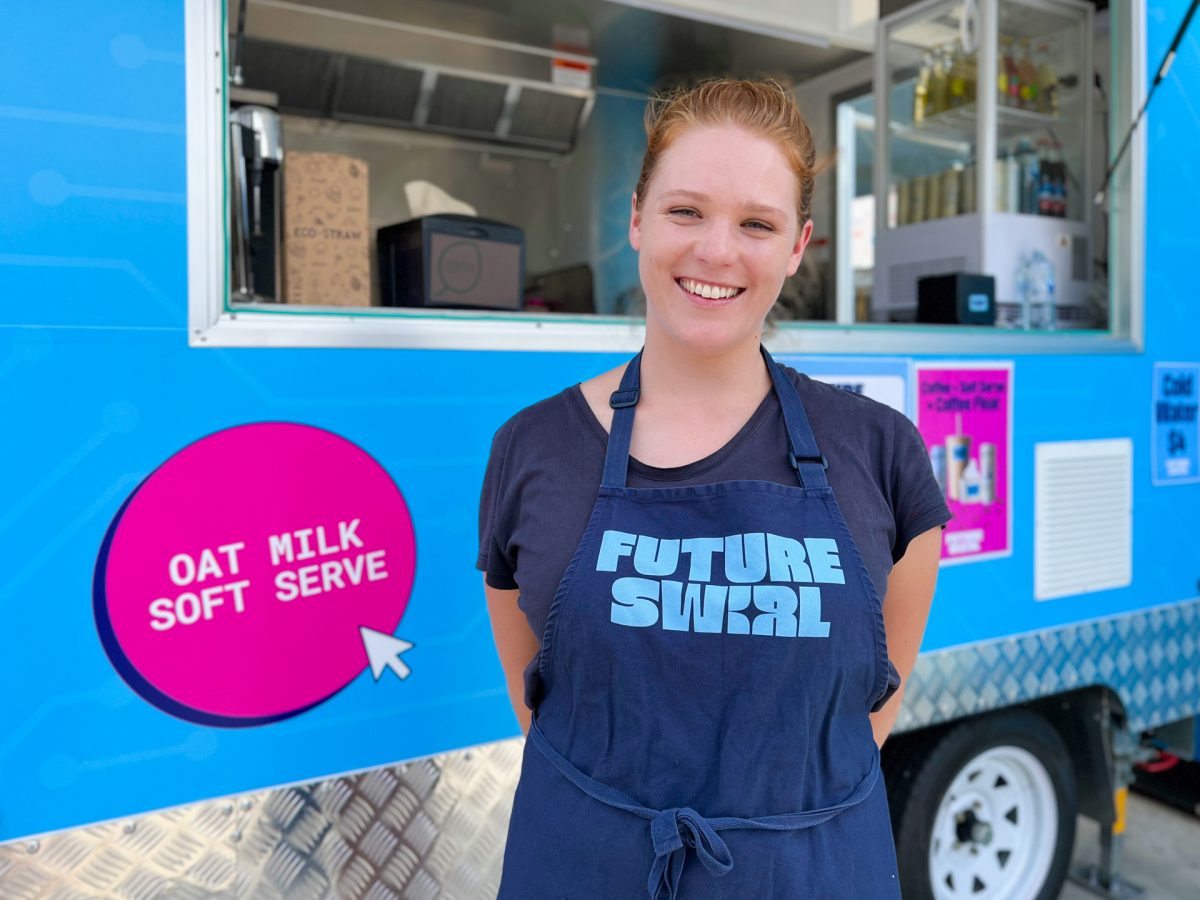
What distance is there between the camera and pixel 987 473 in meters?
2.63

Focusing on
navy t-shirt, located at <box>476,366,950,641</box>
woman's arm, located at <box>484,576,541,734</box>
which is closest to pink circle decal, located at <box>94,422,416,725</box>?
woman's arm, located at <box>484,576,541,734</box>

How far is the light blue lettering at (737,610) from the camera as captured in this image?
3.88ft

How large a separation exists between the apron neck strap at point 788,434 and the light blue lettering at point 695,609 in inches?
6.6

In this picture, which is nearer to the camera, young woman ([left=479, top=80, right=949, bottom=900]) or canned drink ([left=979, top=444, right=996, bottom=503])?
young woman ([left=479, top=80, right=949, bottom=900])

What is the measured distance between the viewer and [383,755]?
1.86 meters

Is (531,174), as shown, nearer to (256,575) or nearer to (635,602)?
(256,575)

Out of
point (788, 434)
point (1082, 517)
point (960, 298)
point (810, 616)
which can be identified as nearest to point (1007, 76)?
point (960, 298)

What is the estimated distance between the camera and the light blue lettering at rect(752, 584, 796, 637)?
1182 millimetres

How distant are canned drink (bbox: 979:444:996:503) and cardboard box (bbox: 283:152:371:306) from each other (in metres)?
1.64

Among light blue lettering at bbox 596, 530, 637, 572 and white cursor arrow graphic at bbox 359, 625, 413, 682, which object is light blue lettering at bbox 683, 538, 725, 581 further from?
white cursor arrow graphic at bbox 359, 625, 413, 682

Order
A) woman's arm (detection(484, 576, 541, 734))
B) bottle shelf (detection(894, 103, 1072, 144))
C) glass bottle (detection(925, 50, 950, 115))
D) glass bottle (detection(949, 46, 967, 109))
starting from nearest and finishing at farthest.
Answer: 1. woman's arm (detection(484, 576, 541, 734))
2. bottle shelf (detection(894, 103, 1072, 144))
3. glass bottle (detection(949, 46, 967, 109))
4. glass bottle (detection(925, 50, 950, 115))

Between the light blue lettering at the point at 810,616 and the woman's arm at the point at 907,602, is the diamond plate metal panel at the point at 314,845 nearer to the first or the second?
the woman's arm at the point at 907,602

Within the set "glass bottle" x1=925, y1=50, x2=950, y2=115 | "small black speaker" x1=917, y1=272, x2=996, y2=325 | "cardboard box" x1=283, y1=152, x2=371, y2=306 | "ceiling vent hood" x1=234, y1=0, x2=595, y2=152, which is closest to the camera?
"cardboard box" x1=283, y1=152, x2=371, y2=306

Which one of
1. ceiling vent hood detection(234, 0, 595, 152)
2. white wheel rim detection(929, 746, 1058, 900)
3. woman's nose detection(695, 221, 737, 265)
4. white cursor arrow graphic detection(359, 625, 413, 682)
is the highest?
ceiling vent hood detection(234, 0, 595, 152)
